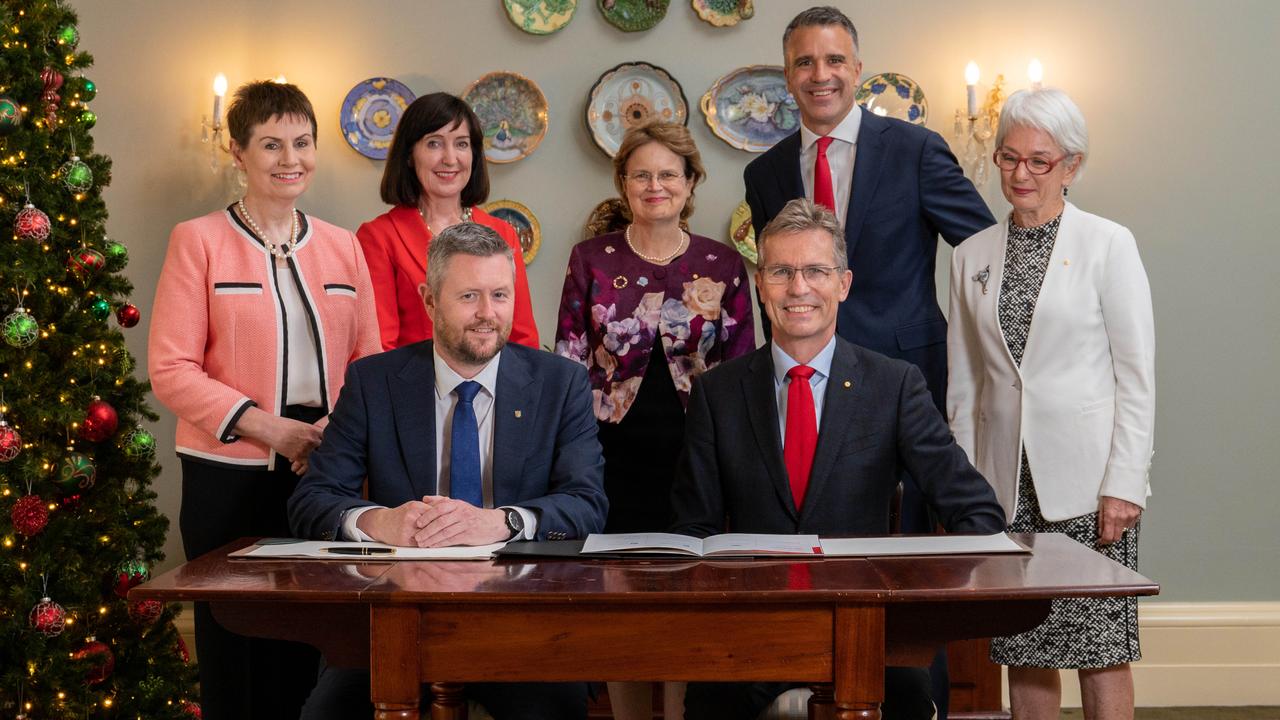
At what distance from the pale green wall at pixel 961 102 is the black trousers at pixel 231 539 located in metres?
1.70

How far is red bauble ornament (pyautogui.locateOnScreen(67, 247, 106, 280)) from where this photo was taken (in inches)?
111

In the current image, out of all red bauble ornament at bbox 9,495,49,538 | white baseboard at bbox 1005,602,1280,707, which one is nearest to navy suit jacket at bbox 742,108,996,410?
white baseboard at bbox 1005,602,1280,707

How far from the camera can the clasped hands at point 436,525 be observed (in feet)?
6.56

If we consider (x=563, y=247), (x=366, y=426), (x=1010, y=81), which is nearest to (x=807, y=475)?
(x=366, y=426)

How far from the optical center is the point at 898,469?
7.80 ft

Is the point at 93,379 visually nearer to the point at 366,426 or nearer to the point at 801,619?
the point at 366,426

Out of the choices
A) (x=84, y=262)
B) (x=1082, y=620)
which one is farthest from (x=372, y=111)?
(x=1082, y=620)

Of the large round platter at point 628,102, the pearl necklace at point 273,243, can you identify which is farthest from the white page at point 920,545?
the large round platter at point 628,102

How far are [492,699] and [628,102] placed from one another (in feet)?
8.40

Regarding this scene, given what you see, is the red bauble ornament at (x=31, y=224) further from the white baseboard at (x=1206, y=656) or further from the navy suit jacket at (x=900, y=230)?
the white baseboard at (x=1206, y=656)

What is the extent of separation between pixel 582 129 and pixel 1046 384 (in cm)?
213

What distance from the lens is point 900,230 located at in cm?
287

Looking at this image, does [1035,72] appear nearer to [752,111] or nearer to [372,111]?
[752,111]

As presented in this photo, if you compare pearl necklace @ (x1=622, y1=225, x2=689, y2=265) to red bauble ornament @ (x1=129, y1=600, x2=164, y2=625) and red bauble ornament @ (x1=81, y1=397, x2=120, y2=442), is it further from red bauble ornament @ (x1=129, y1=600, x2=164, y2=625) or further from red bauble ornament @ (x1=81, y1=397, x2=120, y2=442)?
red bauble ornament @ (x1=129, y1=600, x2=164, y2=625)
